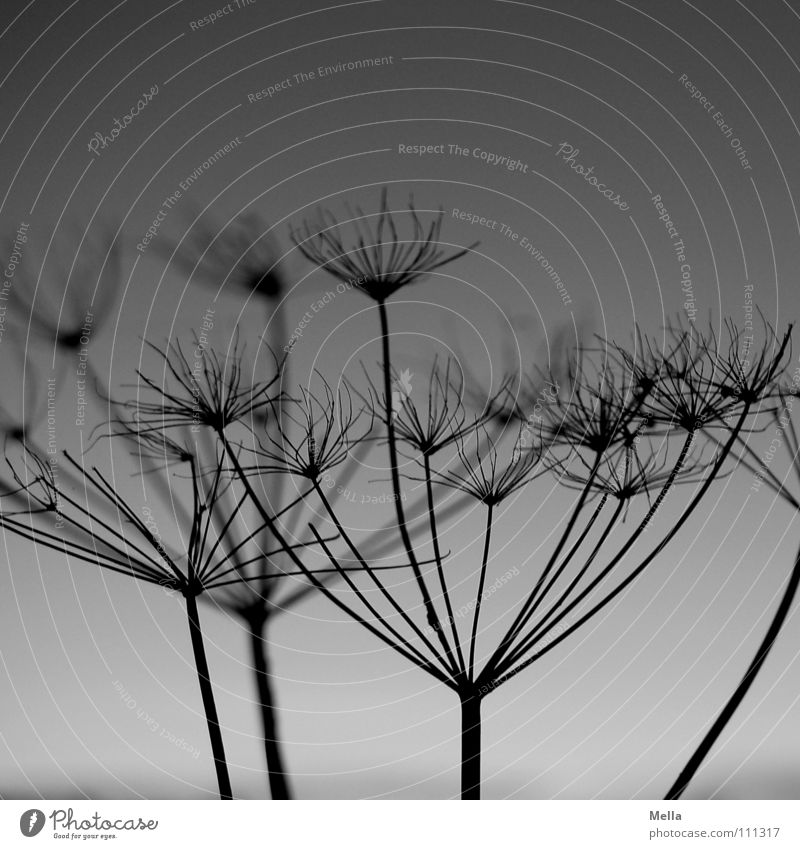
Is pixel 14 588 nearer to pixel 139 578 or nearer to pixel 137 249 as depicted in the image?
pixel 139 578

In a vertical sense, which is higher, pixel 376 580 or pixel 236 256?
pixel 236 256

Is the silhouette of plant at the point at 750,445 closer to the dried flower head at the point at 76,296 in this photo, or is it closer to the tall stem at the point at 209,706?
the tall stem at the point at 209,706

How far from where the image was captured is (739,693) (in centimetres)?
83

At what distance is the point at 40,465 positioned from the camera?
907 millimetres

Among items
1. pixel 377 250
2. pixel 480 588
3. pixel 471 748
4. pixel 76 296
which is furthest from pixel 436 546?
pixel 76 296

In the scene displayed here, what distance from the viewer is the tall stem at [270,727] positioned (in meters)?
0.85

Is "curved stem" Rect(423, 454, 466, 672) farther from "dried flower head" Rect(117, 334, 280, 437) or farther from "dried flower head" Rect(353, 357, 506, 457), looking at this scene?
"dried flower head" Rect(117, 334, 280, 437)

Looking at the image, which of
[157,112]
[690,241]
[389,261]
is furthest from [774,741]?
[157,112]

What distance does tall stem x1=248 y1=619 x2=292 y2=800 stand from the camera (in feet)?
2.79

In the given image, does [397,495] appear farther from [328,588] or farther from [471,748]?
[471,748]

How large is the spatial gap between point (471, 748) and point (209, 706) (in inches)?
10.5

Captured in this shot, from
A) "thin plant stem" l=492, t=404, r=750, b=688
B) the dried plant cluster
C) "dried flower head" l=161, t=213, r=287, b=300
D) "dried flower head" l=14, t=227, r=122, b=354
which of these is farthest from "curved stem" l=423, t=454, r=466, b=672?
"dried flower head" l=14, t=227, r=122, b=354

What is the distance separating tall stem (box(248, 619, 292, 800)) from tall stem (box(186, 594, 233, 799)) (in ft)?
0.15

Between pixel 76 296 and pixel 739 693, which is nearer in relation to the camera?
pixel 739 693
